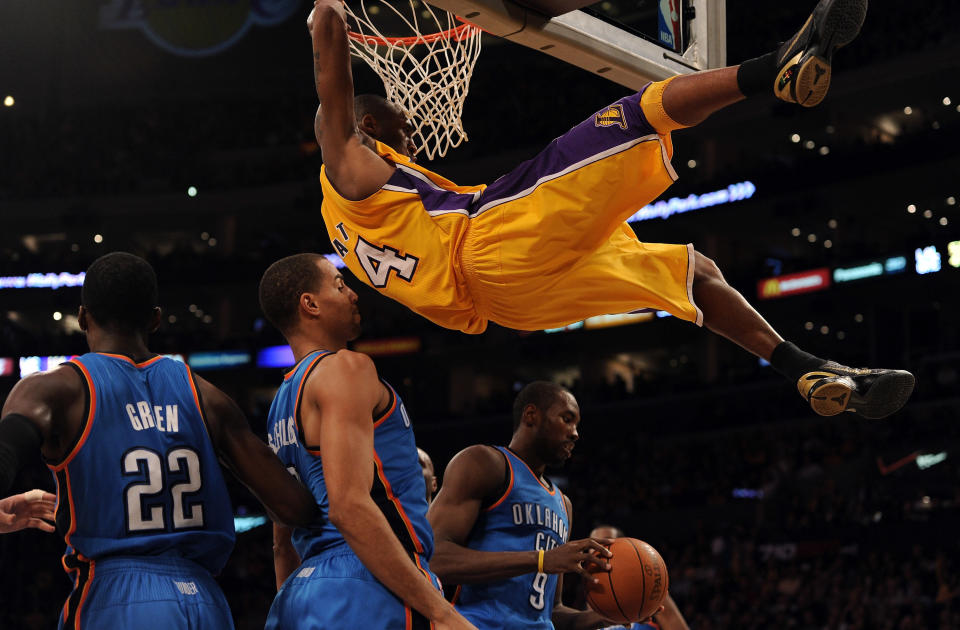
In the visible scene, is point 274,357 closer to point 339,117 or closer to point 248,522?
point 248,522

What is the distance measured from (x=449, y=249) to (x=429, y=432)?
22138 mm

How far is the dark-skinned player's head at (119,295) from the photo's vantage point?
3.13 meters

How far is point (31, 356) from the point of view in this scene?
2645cm

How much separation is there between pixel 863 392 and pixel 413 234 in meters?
1.69

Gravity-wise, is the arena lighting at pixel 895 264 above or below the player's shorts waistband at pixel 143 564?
above

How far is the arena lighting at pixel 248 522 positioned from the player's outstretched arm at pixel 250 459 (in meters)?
20.1

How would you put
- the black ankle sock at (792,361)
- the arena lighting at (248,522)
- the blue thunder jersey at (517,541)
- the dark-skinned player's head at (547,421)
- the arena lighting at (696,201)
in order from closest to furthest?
the black ankle sock at (792,361)
the blue thunder jersey at (517,541)
the dark-skinned player's head at (547,421)
the arena lighting at (248,522)
the arena lighting at (696,201)

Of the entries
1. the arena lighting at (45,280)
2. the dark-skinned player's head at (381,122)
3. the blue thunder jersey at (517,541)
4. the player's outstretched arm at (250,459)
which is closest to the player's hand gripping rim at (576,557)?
the blue thunder jersey at (517,541)

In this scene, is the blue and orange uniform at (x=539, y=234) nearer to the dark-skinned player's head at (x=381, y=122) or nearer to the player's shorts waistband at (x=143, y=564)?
the dark-skinned player's head at (x=381, y=122)

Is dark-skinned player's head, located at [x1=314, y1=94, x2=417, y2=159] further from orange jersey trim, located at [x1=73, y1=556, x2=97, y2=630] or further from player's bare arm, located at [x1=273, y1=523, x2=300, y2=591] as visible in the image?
orange jersey trim, located at [x1=73, y1=556, x2=97, y2=630]

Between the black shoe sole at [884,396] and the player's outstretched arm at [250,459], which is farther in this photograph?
the black shoe sole at [884,396]

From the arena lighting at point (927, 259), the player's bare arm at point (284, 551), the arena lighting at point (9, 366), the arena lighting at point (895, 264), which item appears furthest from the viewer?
the arena lighting at point (9, 366)

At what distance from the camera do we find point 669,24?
5.01 meters

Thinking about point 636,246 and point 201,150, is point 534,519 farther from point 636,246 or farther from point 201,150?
point 201,150
